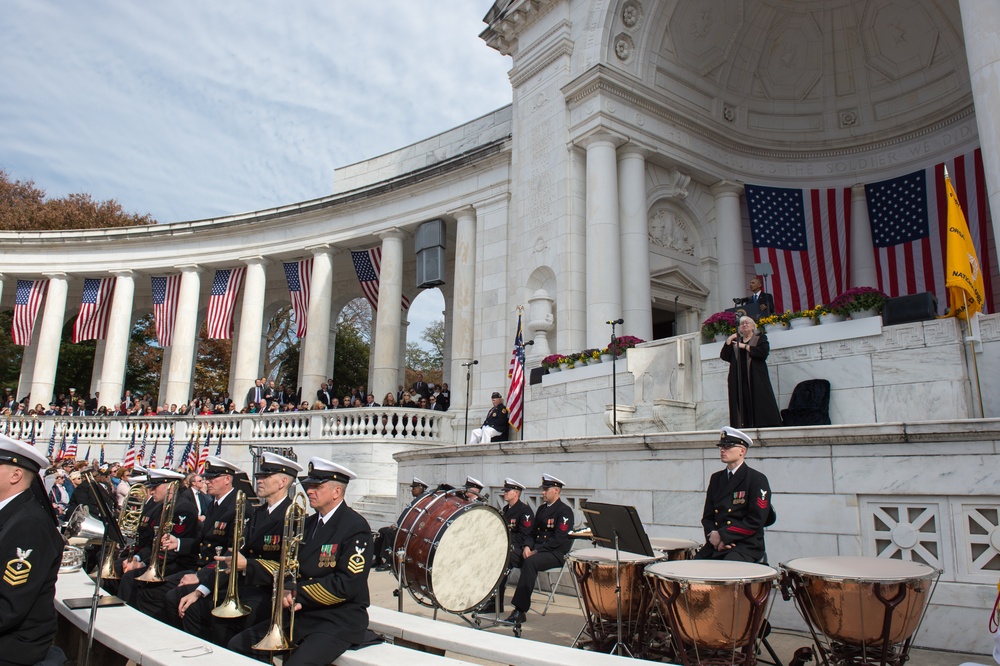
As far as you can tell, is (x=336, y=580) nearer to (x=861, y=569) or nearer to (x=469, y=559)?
(x=469, y=559)

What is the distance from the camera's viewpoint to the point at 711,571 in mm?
5688

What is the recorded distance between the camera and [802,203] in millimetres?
27531

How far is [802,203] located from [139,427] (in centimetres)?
2792

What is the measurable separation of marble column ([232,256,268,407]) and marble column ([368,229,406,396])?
22.9 feet

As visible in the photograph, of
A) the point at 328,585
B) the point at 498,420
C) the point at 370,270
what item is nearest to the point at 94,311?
the point at 370,270

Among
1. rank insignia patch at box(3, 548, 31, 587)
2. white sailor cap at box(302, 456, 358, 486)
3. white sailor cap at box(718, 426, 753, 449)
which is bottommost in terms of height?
rank insignia patch at box(3, 548, 31, 587)

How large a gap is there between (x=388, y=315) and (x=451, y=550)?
22689 millimetres

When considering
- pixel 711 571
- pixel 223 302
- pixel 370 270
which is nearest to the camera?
pixel 711 571

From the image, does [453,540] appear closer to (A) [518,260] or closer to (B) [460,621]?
(B) [460,621]

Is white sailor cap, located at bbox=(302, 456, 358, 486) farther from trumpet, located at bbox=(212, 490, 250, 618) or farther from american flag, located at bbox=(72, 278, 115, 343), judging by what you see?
american flag, located at bbox=(72, 278, 115, 343)

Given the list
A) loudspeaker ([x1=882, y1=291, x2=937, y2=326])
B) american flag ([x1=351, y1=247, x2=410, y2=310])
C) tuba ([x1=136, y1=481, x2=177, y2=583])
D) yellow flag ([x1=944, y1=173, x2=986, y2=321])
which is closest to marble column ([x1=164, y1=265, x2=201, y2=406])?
american flag ([x1=351, y1=247, x2=410, y2=310])

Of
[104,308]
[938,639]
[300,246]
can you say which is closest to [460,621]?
[938,639]

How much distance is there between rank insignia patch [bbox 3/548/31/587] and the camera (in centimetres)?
406

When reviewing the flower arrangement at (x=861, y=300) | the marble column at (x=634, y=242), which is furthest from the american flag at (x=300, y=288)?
the flower arrangement at (x=861, y=300)
